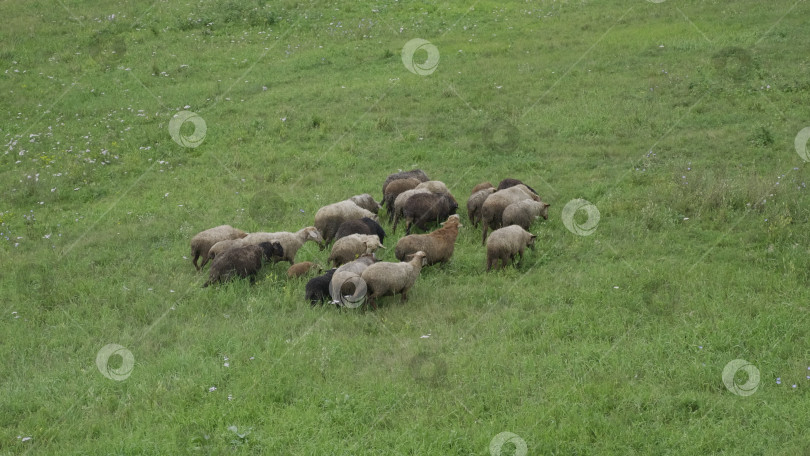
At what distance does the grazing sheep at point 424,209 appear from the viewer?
1260cm

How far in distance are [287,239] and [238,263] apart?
1207 millimetres

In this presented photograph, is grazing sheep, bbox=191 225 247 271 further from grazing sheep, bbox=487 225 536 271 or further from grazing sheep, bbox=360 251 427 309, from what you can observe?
grazing sheep, bbox=487 225 536 271

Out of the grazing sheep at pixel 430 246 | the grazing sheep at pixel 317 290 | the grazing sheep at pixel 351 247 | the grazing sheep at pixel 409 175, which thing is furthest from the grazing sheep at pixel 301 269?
the grazing sheep at pixel 409 175

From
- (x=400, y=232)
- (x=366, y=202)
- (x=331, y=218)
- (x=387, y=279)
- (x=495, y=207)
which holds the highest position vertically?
(x=387, y=279)

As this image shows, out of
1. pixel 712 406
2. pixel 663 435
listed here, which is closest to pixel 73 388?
pixel 663 435

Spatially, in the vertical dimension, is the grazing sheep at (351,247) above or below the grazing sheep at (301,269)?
above

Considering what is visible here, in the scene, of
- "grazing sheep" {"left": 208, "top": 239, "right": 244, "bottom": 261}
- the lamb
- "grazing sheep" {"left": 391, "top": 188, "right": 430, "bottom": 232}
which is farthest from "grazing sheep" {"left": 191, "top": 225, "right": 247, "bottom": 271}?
"grazing sheep" {"left": 391, "top": 188, "right": 430, "bottom": 232}

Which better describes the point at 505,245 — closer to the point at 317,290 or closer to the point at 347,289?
the point at 347,289

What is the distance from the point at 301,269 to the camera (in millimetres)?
10914

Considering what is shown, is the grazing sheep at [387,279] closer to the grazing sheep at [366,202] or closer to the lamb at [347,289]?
the lamb at [347,289]

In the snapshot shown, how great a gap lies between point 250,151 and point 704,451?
1305 centimetres

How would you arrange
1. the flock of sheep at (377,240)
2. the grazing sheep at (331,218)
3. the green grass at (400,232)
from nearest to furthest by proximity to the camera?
the green grass at (400,232) < the flock of sheep at (377,240) < the grazing sheep at (331,218)

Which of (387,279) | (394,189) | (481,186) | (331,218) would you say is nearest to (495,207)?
(481,186)

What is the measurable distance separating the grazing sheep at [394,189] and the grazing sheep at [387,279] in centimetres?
370
